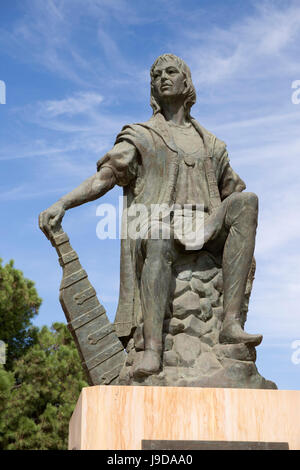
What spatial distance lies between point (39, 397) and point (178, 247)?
11804 mm

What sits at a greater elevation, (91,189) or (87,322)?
(91,189)

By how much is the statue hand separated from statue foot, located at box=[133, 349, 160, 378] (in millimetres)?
1417

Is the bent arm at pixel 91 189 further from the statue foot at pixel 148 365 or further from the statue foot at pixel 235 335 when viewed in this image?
the statue foot at pixel 235 335

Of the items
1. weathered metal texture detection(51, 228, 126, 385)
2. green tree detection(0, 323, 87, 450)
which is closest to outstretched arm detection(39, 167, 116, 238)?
weathered metal texture detection(51, 228, 126, 385)

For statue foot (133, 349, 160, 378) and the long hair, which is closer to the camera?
statue foot (133, 349, 160, 378)

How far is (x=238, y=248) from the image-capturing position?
19.5 ft

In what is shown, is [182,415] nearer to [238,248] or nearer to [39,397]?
[238,248]

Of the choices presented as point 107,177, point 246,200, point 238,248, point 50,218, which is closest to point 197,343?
point 238,248

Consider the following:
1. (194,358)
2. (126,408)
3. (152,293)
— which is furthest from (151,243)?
(126,408)

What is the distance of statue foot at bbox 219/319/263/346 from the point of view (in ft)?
18.6

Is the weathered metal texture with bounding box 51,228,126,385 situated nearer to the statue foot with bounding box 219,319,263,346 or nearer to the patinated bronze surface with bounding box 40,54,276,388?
the patinated bronze surface with bounding box 40,54,276,388

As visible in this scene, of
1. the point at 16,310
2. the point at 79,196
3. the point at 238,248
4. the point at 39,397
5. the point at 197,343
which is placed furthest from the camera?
the point at 16,310

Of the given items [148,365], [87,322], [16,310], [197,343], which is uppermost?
[16,310]

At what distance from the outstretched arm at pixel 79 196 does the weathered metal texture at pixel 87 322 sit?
0.11 m
